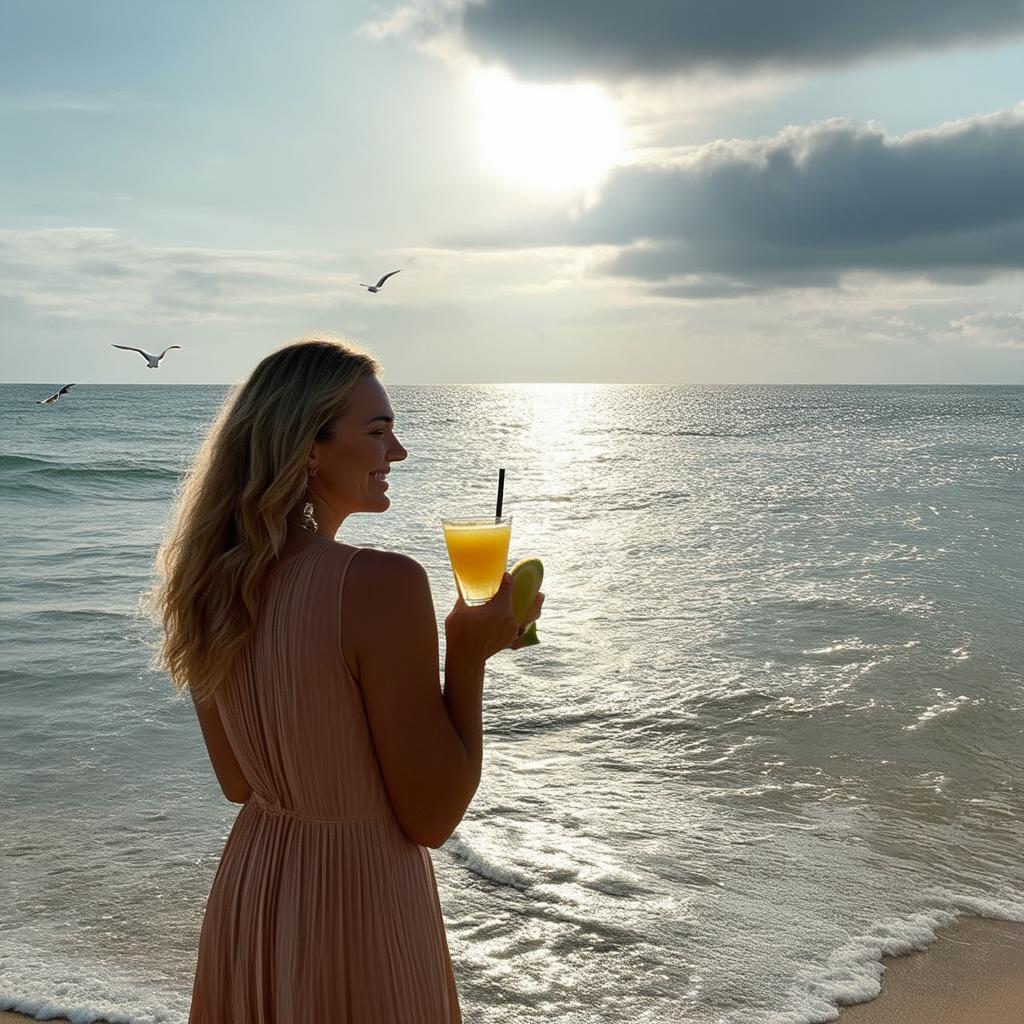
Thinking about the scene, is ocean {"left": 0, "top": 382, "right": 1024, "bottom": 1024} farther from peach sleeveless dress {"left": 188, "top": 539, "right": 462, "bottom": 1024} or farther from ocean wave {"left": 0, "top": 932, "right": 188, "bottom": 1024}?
peach sleeveless dress {"left": 188, "top": 539, "right": 462, "bottom": 1024}

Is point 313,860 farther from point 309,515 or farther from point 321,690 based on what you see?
point 309,515

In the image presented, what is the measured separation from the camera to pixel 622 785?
6.27 metres

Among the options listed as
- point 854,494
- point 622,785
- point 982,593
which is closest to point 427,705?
point 622,785

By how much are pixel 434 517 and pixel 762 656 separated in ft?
35.6

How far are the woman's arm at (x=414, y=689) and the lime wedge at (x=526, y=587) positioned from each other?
196 millimetres

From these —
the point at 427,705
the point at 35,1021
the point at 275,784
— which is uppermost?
the point at 427,705

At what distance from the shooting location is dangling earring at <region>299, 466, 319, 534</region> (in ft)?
6.48

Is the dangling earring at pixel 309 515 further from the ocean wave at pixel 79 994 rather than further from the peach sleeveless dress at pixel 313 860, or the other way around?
the ocean wave at pixel 79 994

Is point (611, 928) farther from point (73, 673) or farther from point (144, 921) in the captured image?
point (73, 673)

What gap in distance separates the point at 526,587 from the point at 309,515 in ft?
1.57

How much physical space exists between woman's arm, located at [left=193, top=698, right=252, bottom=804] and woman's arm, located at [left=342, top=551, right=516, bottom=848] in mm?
399

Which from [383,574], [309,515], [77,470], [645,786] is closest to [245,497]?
[309,515]

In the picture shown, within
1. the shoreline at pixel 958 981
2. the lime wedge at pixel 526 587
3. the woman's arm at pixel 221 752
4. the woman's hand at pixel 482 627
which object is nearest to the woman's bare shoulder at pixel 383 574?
the woman's hand at pixel 482 627

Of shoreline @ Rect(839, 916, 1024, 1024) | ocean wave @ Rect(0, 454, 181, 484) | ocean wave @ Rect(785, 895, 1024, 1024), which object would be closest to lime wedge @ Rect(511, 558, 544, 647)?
ocean wave @ Rect(785, 895, 1024, 1024)
